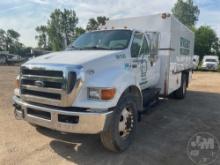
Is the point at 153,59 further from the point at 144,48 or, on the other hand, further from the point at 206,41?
the point at 206,41

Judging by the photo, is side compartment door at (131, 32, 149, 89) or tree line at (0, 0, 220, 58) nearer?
side compartment door at (131, 32, 149, 89)

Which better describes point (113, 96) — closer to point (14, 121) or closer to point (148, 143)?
point (148, 143)

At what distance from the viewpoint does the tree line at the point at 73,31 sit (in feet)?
145

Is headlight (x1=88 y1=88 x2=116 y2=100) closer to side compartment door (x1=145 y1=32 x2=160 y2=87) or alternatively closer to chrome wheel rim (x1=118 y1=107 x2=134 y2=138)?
chrome wheel rim (x1=118 y1=107 x2=134 y2=138)

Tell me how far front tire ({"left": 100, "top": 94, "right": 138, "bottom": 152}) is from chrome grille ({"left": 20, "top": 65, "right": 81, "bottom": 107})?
0.84 m

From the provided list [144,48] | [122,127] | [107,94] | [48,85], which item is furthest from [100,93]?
[144,48]

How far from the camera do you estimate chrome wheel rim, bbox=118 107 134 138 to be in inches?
184

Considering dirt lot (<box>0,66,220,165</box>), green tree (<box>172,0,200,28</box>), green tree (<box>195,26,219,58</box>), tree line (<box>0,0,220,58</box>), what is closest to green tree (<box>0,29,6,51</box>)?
tree line (<box>0,0,220,58</box>)

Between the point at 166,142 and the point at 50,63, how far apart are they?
280 cm

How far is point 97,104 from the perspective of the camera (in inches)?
159

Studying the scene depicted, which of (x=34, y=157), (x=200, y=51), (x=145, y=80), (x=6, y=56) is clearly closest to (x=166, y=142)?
(x=145, y=80)

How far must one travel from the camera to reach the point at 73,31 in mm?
56438

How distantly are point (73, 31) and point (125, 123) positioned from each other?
176 feet

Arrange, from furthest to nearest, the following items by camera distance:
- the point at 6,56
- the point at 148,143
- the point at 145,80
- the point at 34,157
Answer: the point at 6,56 < the point at 145,80 < the point at 148,143 < the point at 34,157
